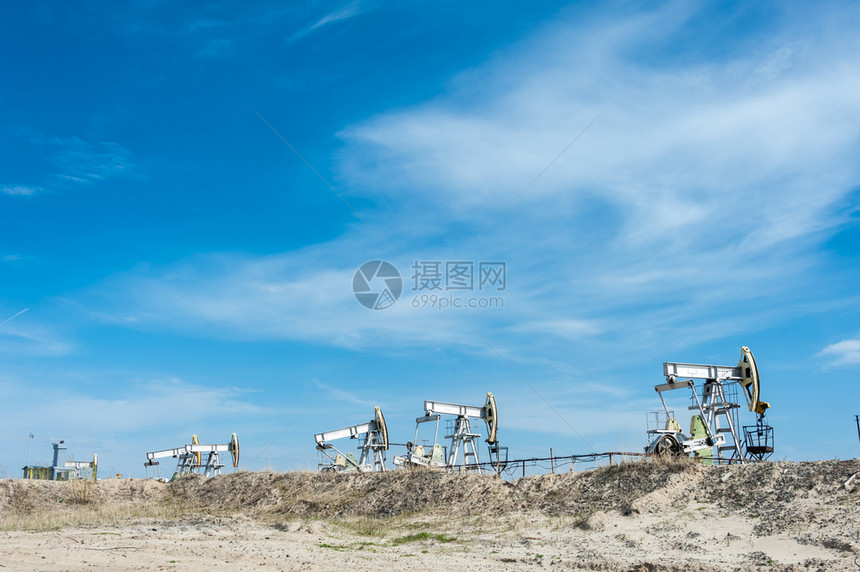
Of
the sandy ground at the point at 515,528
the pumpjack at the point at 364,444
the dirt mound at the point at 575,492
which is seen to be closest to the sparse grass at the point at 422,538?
the sandy ground at the point at 515,528

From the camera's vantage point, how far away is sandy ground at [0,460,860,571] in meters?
12.8

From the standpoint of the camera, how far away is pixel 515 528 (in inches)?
700

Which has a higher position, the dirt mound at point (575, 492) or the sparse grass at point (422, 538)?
the dirt mound at point (575, 492)

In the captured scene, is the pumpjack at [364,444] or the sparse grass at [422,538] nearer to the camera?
the sparse grass at [422,538]

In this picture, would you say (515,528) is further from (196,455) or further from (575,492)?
(196,455)

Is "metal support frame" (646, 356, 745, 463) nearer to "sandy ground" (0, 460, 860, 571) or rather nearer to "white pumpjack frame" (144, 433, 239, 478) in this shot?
"sandy ground" (0, 460, 860, 571)

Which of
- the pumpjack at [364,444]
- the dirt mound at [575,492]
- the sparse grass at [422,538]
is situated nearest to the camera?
the dirt mound at [575,492]

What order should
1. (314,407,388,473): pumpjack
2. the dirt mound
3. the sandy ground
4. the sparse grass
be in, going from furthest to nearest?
(314,407,388,473): pumpjack
the sparse grass
the dirt mound
the sandy ground

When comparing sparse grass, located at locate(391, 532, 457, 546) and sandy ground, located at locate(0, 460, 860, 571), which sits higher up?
sandy ground, located at locate(0, 460, 860, 571)

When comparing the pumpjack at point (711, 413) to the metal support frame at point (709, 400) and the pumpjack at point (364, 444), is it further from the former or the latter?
the pumpjack at point (364, 444)

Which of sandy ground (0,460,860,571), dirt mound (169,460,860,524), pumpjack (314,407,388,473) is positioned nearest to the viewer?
sandy ground (0,460,860,571)

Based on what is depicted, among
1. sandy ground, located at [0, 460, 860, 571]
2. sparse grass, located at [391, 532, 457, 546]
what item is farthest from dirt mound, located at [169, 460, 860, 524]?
sparse grass, located at [391, 532, 457, 546]

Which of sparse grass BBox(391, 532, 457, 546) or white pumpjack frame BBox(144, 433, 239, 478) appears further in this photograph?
white pumpjack frame BBox(144, 433, 239, 478)

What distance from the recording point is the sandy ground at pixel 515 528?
1281 cm
